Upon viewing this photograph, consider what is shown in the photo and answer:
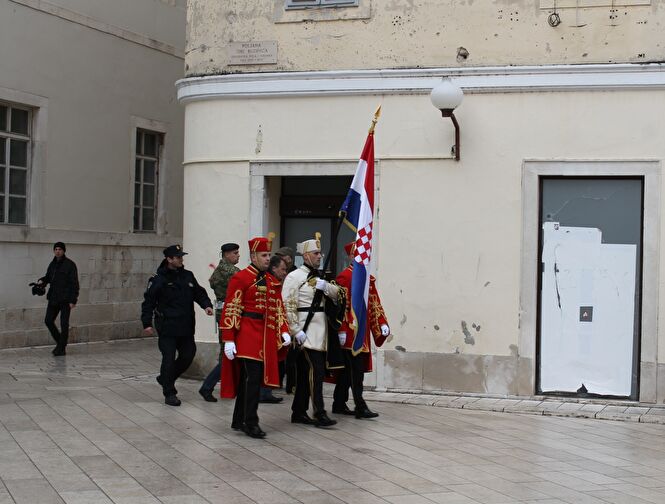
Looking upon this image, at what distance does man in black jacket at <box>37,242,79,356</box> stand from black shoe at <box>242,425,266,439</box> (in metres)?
7.74

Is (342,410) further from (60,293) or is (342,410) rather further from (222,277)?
(60,293)

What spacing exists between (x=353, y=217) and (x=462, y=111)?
228cm

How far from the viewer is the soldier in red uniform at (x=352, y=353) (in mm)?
10969

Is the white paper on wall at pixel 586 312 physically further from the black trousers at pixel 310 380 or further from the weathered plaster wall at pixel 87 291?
the weathered plaster wall at pixel 87 291

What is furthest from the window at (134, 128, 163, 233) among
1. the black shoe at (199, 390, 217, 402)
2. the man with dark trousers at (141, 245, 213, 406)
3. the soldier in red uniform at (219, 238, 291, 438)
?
the soldier in red uniform at (219, 238, 291, 438)

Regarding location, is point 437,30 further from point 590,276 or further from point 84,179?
point 84,179

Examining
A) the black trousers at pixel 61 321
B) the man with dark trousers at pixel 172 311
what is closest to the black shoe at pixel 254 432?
the man with dark trousers at pixel 172 311

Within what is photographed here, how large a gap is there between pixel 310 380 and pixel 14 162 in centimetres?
950

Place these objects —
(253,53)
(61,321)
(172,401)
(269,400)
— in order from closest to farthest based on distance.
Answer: (172,401)
(269,400)
(253,53)
(61,321)

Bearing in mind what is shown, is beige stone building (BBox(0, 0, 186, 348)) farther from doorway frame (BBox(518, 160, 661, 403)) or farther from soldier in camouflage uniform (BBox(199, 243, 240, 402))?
doorway frame (BBox(518, 160, 661, 403))

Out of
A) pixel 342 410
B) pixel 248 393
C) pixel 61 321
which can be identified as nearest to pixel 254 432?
pixel 248 393

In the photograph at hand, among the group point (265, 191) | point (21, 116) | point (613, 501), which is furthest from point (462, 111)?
point (21, 116)

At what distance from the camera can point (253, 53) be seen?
13445mm

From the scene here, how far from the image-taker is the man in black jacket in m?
16.8
